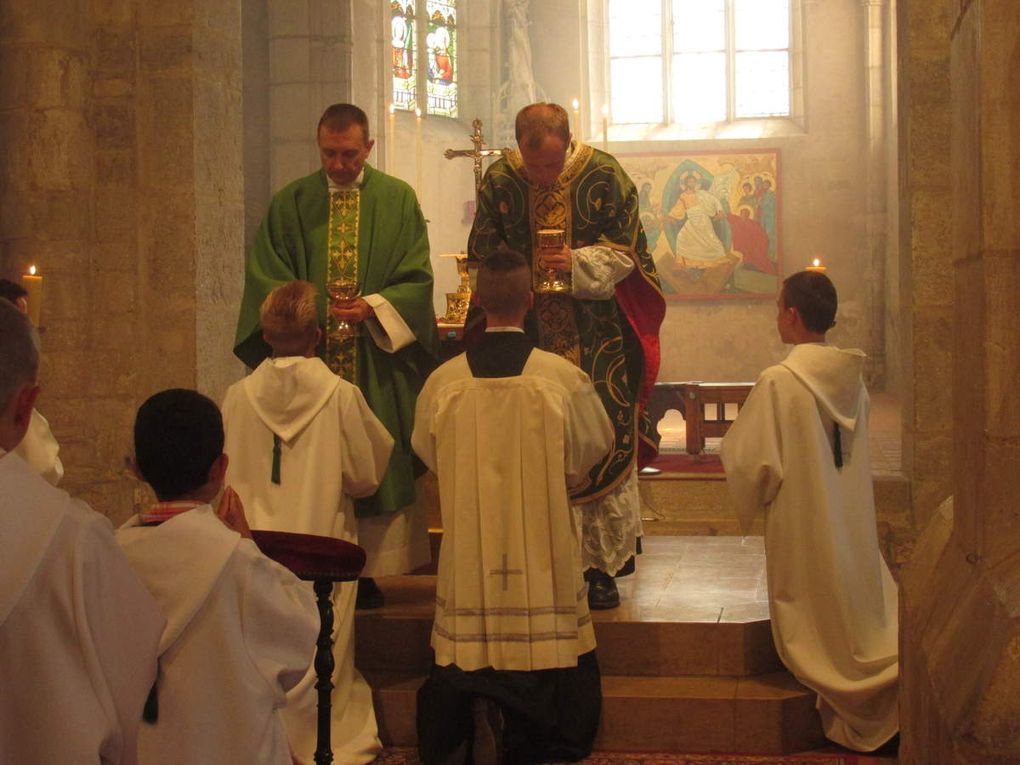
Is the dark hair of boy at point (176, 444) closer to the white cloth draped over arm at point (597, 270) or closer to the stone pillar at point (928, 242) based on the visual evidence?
the white cloth draped over arm at point (597, 270)

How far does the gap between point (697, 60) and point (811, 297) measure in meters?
14.2

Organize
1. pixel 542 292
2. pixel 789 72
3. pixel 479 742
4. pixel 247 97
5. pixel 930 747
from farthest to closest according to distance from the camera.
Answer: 1. pixel 789 72
2. pixel 247 97
3. pixel 542 292
4. pixel 479 742
5. pixel 930 747

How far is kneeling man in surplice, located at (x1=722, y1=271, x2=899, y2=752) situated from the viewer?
4.45m

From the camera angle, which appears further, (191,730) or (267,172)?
(267,172)

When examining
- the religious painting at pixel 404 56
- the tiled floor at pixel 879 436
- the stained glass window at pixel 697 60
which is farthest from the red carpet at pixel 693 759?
the stained glass window at pixel 697 60

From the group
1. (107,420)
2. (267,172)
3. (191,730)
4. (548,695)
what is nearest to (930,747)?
(191,730)

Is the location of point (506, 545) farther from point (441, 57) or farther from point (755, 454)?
point (441, 57)

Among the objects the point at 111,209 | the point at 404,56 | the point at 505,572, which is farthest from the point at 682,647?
the point at 404,56

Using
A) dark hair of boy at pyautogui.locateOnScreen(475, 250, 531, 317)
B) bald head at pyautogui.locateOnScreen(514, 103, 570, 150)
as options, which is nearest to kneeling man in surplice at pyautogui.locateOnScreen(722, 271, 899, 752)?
dark hair of boy at pyautogui.locateOnScreen(475, 250, 531, 317)

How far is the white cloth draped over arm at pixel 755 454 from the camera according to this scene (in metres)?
4.51

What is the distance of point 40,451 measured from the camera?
14.6 ft

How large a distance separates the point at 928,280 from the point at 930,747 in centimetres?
444

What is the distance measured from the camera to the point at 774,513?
455 centimetres

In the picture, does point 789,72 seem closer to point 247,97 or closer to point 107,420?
point 247,97
